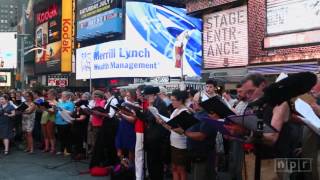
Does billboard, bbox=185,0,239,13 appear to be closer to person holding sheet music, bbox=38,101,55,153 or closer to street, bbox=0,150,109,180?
person holding sheet music, bbox=38,101,55,153

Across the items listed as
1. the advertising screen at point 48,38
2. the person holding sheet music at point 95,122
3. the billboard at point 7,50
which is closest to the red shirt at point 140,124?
the person holding sheet music at point 95,122

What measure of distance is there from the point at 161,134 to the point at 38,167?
4363mm

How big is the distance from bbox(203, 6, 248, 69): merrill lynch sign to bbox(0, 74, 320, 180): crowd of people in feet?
29.6

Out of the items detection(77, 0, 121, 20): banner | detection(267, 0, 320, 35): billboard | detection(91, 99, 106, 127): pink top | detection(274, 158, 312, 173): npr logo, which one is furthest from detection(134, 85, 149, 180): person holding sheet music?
detection(77, 0, 121, 20): banner

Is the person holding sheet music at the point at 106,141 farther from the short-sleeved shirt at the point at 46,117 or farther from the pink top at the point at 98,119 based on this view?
the short-sleeved shirt at the point at 46,117

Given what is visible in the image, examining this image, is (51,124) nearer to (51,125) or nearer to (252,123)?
(51,125)

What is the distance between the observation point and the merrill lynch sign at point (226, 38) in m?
19.9

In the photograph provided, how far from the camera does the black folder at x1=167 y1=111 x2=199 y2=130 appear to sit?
6.73 metres

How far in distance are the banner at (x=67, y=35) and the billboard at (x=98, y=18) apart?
4.01m

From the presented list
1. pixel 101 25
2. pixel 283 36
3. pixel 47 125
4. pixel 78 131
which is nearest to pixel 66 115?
pixel 78 131

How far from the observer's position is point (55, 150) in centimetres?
1390

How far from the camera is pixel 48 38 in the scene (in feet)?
196

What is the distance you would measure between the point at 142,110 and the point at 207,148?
1.89m

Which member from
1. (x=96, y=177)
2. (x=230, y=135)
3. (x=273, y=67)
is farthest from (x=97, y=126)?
(x=273, y=67)
